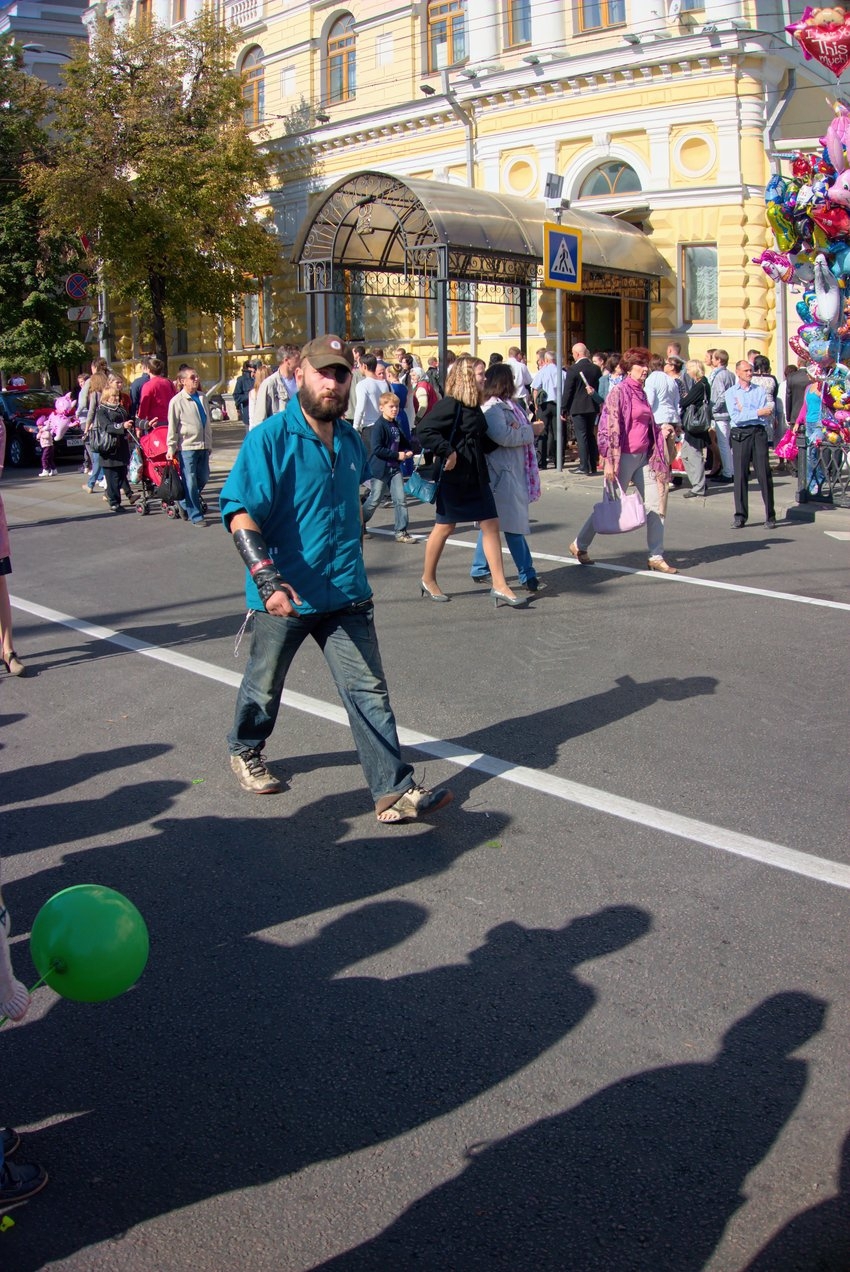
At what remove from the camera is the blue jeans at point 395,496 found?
40.6 feet

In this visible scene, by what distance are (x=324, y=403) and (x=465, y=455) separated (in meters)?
4.25

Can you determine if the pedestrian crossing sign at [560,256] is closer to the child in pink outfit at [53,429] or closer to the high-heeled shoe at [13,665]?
the child in pink outfit at [53,429]

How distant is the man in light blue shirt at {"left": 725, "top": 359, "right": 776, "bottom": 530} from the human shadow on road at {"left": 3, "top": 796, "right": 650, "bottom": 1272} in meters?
9.24

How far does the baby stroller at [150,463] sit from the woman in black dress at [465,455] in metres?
6.35

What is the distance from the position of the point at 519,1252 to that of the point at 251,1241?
599 millimetres

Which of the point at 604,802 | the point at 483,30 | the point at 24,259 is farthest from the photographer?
the point at 24,259

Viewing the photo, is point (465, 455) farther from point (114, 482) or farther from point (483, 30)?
point (483, 30)

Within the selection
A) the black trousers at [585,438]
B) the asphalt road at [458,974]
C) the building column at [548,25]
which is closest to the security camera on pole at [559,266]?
the black trousers at [585,438]

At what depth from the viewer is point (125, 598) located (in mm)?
10438

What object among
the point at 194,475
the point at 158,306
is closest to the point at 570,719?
the point at 194,475

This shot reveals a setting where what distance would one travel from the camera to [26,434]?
2412 centimetres

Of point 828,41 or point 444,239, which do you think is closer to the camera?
point 828,41

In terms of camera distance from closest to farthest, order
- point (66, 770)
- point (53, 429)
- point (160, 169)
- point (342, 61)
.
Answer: point (66, 770) → point (53, 429) → point (160, 169) → point (342, 61)

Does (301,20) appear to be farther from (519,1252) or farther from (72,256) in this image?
(519,1252)
